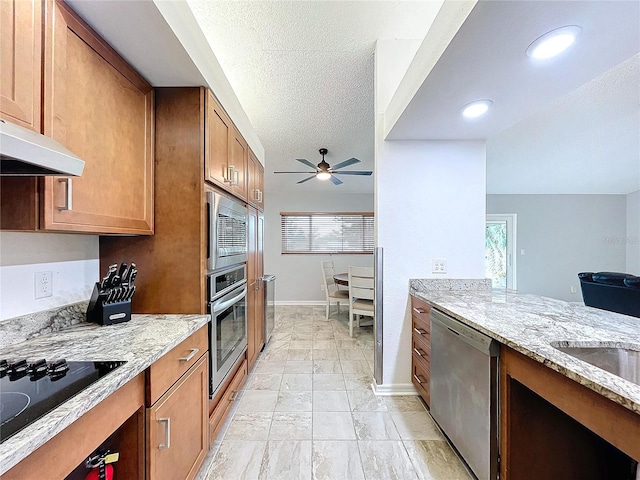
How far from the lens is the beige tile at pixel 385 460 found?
60.2 inches

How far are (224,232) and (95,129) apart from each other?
33.5 inches

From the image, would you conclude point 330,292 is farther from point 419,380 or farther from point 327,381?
point 419,380

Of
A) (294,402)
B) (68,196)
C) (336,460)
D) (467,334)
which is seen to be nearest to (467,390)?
(467,334)

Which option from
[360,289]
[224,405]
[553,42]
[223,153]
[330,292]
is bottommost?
[224,405]

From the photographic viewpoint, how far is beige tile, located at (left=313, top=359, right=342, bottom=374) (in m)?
2.81

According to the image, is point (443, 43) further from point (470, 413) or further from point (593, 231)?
point (593, 231)

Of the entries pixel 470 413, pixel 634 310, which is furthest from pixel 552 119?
pixel 470 413

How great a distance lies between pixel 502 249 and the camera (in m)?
6.19

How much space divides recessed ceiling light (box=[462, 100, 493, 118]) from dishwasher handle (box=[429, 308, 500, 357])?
1.27m

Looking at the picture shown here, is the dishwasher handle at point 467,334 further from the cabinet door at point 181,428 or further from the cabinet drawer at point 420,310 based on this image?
the cabinet door at point 181,428

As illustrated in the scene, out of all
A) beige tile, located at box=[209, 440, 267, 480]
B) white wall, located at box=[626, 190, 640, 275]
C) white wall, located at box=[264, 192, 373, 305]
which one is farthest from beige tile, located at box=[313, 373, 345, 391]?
white wall, located at box=[626, 190, 640, 275]

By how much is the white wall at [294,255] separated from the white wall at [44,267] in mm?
4421

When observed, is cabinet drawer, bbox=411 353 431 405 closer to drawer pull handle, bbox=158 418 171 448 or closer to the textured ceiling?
drawer pull handle, bbox=158 418 171 448

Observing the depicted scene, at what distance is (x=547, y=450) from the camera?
3.97 feet
